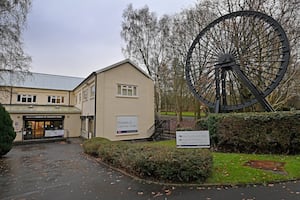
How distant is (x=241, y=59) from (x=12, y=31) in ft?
51.1

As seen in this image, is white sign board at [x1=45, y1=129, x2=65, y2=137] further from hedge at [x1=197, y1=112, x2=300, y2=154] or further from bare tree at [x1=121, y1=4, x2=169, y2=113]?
hedge at [x1=197, y1=112, x2=300, y2=154]

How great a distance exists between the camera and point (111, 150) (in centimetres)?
931

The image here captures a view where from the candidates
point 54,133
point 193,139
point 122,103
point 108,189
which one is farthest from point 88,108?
point 108,189

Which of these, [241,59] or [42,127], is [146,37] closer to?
[241,59]

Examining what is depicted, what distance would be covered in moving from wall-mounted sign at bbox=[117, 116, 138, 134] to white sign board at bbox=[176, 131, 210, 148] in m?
10.4

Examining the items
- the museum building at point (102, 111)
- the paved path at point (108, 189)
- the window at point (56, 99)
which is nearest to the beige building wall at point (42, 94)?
the museum building at point (102, 111)

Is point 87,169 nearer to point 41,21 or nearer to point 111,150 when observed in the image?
point 111,150

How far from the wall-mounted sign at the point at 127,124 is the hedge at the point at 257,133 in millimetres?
9970

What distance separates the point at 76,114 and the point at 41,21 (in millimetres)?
11717

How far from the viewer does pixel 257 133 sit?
941 cm

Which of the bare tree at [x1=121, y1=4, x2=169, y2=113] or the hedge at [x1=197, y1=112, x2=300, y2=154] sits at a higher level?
the bare tree at [x1=121, y1=4, x2=169, y2=113]

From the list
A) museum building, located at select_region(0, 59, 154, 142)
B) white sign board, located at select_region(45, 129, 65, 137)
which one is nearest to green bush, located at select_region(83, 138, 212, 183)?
museum building, located at select_region(0, 59, 154, 142)

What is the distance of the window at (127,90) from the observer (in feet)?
64.0

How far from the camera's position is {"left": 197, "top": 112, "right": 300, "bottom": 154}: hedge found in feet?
28.7
